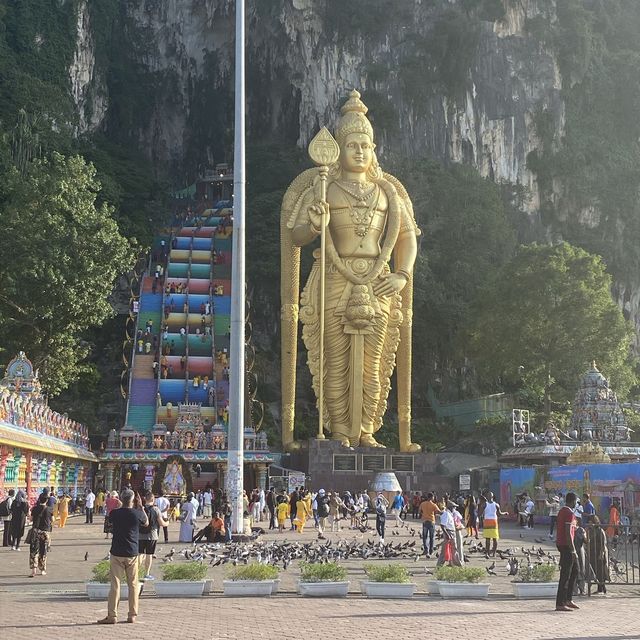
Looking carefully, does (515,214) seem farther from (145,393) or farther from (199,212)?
(145,393)

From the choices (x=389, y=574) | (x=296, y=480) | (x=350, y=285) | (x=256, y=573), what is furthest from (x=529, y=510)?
(x=256, y=573)

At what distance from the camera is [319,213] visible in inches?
1111

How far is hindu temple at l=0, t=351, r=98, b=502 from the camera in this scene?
19.7 m

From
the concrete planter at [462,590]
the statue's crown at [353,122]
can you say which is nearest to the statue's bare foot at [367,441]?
the statue's crown at [353,122]

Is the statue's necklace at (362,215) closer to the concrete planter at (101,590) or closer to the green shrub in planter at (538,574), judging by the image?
the green shrub in planter at (538,574)

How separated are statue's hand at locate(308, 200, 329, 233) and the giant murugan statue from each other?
4 cm

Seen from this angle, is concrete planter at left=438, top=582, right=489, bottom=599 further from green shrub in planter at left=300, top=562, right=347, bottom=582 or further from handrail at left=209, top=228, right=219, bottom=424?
handrail at left=209, top=228, right=219, bottom=424

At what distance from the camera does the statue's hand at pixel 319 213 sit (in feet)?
92.3

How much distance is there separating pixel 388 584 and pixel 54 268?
65.4 ft

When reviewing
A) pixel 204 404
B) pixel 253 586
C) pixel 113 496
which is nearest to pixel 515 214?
pixel 204 404

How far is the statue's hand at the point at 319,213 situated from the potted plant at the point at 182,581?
18705 mm

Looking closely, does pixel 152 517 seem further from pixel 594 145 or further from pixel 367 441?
pixel 594 145

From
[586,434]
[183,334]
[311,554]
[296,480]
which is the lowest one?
[311,554]

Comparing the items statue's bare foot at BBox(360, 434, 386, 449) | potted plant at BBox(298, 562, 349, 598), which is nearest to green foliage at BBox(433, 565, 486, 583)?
potted plant at BBox(298, 562, 349, 598)
